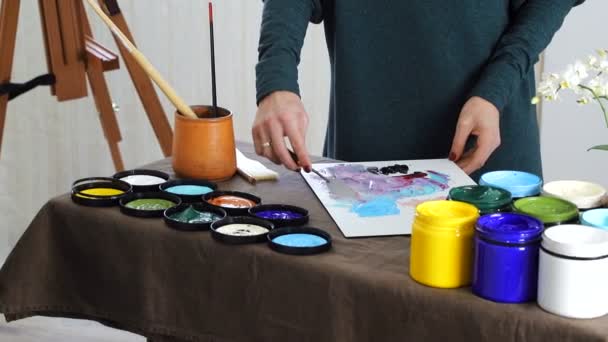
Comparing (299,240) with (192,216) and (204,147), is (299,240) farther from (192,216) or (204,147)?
(204,147)

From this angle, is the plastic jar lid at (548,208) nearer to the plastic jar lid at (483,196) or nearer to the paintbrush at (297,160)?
the plastic jar lid at (483,196)

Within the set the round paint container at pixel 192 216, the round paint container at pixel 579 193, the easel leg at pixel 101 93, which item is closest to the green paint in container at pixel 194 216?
the round paint container at pixel 192 216

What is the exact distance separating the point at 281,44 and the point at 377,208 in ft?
1.26

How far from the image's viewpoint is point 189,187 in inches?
63.5

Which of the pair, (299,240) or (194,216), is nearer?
(299,240)

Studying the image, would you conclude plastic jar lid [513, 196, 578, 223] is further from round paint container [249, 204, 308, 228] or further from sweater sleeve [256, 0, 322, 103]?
sweater sleeve [256, 0, 322, 103]

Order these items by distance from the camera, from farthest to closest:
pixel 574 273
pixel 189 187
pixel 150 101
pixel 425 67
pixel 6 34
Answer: pixel 150 101 → pixel 6 34 → pixel 425 67 → pixel 189 187 → pixel 574 273

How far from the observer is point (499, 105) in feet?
5.37

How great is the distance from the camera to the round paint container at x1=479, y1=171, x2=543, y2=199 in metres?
1.32

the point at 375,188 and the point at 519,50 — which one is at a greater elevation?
the point at 519,50

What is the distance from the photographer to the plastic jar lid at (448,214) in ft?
3.71

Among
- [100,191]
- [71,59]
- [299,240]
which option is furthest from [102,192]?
[71,59]

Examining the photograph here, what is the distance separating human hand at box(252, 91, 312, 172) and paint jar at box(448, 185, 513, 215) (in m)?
0.32

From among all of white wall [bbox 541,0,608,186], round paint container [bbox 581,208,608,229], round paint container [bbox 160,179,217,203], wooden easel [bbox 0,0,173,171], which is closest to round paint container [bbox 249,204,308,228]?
round paint container [bbox 160,179,217,203]
